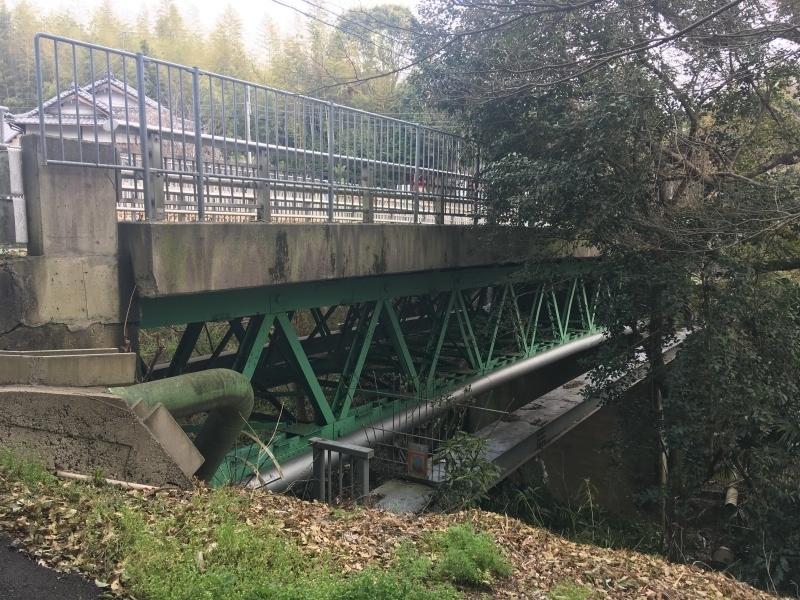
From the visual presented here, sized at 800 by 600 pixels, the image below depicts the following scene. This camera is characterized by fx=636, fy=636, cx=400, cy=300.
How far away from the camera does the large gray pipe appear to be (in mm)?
7111

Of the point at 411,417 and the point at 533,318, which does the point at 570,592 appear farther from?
the point at 533,318

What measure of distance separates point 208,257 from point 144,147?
1066 mm

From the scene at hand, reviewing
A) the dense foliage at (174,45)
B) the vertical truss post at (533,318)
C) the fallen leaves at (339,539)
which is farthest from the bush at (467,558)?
the dense foliage at (174,45)

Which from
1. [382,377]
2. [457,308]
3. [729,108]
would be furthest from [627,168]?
[382,377]

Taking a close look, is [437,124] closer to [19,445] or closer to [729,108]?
[729,108]

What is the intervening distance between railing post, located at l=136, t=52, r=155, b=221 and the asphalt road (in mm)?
2919

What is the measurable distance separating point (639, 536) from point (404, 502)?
587 cm

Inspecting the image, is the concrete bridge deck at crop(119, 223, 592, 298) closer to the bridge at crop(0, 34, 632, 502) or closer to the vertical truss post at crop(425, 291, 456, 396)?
the bridge at crop(0, 34, 632, 502)

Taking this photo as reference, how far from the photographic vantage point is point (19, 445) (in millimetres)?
4570

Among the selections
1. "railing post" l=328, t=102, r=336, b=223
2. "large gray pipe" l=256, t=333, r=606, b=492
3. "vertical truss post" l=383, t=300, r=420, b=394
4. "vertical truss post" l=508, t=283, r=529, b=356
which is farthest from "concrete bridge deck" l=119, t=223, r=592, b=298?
"vertical truss post" l=508, t=283, r=529, b=356

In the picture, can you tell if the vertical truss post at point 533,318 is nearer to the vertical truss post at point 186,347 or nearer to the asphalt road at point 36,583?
the vertical truss post at point 186,347

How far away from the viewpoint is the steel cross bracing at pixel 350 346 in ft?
21.6

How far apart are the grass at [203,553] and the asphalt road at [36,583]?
0.10 meters

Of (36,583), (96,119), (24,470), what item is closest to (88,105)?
(96,119)
